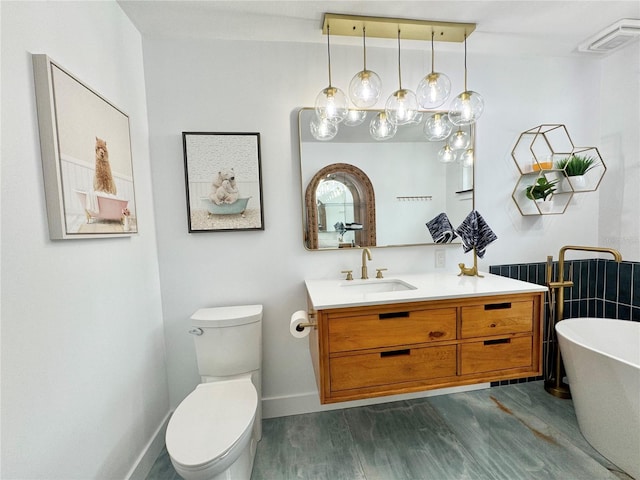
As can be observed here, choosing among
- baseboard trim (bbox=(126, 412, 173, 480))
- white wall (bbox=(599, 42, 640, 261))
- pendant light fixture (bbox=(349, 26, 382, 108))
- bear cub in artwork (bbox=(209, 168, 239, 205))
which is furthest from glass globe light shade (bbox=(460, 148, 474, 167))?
baseboard trim (bbox=(126, 412, 173, 480))

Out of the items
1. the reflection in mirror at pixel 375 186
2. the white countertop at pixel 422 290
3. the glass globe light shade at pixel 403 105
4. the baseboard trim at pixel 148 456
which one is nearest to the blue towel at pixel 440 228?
the reflection in mirror at pixel 375 186

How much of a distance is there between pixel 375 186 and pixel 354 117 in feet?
1.50

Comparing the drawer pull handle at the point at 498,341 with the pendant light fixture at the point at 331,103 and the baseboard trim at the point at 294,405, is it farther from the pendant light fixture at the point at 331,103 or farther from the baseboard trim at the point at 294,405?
the pendant light fixture at the point at 331,103

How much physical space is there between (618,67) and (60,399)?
372 centimetres

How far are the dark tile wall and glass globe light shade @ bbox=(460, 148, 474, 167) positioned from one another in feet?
2.56

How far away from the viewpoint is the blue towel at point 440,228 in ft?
6.30

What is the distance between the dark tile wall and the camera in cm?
200

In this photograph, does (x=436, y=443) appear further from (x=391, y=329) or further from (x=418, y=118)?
(x=418, y=118)

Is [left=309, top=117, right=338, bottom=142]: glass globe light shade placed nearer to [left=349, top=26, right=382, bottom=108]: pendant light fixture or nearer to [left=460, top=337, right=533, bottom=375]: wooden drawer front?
[left=349, top=26, right=382, bottom=108]: pendant light fixture

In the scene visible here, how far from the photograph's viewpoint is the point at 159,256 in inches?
69.4

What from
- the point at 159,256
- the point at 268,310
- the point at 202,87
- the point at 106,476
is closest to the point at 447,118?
the point at 202,87

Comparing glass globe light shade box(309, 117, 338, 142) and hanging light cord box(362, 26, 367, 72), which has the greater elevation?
hanging light cord box(362, 26, 367, 72)

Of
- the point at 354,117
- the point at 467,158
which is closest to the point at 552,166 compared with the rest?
the point at 467,158

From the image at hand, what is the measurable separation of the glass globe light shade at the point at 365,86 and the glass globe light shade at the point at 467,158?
861mm
